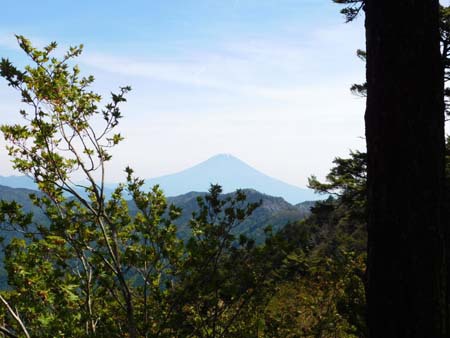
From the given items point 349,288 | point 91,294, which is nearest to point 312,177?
point 349,288

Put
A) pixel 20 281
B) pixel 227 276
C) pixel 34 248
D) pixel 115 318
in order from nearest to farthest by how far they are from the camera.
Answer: pixel 20 281 < pixel 227 276 < pixel 34 248 < pixel 115 318

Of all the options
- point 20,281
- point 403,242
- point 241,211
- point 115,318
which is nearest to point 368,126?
point 403,242

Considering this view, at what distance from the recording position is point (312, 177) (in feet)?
60.5

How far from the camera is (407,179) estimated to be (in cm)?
219

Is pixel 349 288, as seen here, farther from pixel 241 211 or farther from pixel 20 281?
pixel 20 281

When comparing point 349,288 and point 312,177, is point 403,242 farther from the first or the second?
point 312,177

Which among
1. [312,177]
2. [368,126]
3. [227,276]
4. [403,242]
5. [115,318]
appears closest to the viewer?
[403,242]

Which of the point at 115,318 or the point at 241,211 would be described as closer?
the point at 241,211

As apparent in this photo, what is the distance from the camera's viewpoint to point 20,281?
3.73 metres

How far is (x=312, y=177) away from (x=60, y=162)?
48.7ft

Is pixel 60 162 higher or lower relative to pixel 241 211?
higher

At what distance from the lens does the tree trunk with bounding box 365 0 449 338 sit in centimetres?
215

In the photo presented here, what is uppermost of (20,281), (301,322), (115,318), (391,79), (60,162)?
(391,79)

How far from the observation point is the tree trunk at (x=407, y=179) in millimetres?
2148
